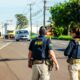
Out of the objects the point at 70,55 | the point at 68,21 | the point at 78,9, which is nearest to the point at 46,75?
the point at 70,55

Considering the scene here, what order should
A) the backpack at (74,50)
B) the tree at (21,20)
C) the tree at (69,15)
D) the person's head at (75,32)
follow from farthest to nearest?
the tree at (21,20) → the tree at (69,15) → the backpack at (74,50) → the person's head at (75,32)

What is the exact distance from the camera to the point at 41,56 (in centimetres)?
947

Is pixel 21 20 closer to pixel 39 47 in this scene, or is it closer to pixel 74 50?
pixel 74 50

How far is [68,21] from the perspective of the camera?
8231cm

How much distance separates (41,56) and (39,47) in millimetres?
196

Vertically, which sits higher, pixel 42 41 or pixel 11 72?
pixel 42 41

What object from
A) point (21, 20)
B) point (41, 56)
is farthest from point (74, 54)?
point (21, 20)

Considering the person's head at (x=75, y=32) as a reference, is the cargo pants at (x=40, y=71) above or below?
below

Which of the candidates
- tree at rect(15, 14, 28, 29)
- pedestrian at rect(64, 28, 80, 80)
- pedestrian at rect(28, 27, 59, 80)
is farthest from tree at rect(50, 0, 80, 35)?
tree at rect(15, 14, 28, 29)

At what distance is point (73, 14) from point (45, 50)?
68302 millimetres

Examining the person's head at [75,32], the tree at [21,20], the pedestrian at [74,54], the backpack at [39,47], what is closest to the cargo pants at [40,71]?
the backpack at [39,47]

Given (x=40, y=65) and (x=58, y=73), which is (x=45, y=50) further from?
(x=58, y=73)

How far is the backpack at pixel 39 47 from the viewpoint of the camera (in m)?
9.42

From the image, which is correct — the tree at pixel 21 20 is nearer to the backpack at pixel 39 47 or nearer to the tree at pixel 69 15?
the tree at pixel 69 15
